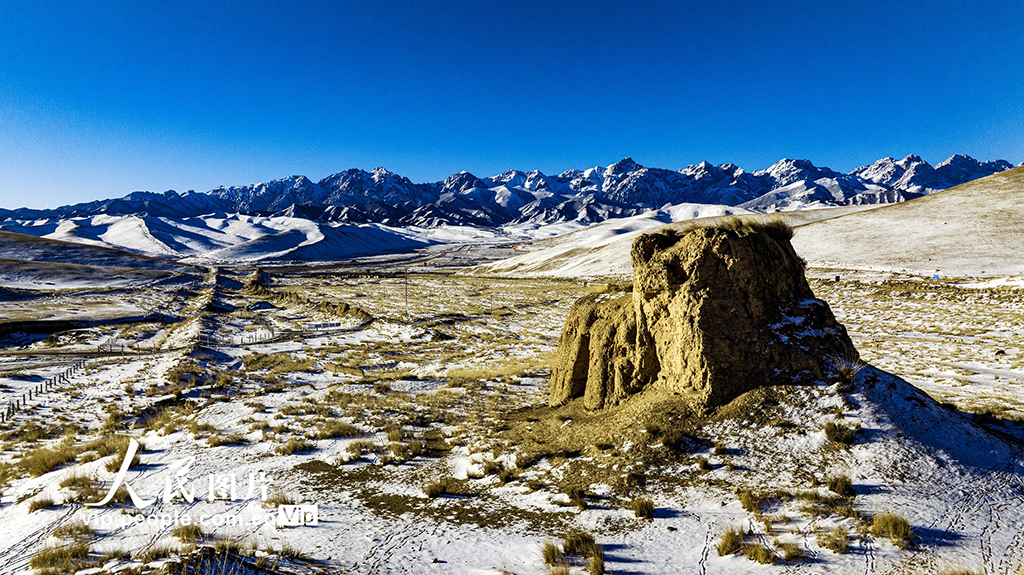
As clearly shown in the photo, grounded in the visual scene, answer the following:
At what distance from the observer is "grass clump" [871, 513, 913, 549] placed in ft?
16.2

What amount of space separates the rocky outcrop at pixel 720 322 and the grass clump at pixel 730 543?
280cm

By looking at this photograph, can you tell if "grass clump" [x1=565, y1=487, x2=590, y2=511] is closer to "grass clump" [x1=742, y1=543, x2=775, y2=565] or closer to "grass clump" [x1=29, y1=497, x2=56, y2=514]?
"grass clump" [x1=742, y1=543, x2=775, y2=565]

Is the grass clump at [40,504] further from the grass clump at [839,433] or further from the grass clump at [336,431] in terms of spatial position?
the grass clump at [839,433]

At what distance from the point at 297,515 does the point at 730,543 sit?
6176mm

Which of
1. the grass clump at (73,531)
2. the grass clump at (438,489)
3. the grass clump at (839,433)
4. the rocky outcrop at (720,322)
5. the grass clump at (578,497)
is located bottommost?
the grass clump at (438,489)

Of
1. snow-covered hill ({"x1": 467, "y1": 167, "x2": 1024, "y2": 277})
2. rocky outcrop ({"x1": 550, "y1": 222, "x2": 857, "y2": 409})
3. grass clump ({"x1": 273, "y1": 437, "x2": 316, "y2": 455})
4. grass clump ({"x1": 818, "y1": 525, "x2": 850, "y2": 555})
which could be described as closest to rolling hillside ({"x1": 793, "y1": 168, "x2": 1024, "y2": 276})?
snow-covered hill ({"x1": 467, "y1": 167, "x2": 1024, "y2": 277})

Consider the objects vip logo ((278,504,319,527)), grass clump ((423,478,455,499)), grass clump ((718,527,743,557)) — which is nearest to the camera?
grass clump ((718,527,743,557))

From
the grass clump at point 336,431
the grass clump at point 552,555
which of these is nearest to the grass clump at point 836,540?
the grass clump at point 552,555

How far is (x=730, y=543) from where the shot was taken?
16.9 feet

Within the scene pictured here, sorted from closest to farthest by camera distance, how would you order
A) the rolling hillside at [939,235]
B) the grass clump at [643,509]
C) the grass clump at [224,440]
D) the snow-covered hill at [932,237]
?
the grass clump at [643,509], the grass clump at [224,440], the rolling hillside at [939,235], the snow-covered hill at [932,237]

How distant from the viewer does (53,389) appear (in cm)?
1711

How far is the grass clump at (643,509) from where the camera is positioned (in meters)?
5.98

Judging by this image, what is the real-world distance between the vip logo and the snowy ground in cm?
11

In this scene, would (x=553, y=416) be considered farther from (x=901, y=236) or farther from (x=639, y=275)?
(x=901, y=236)
